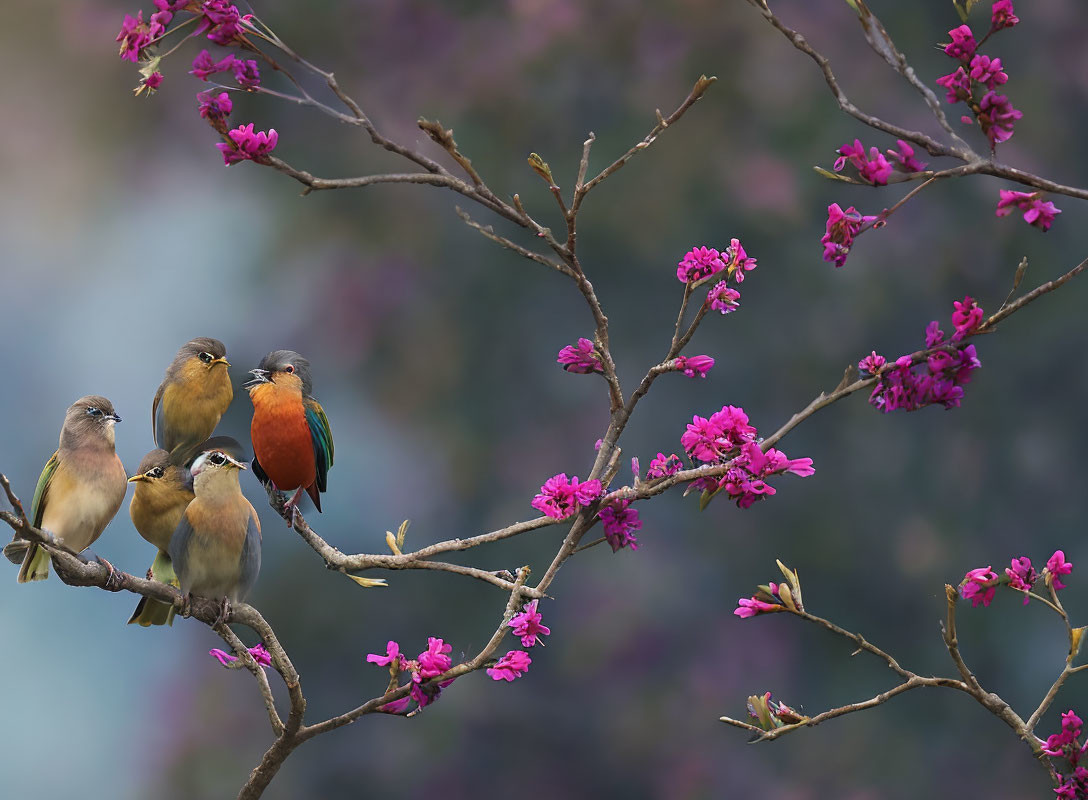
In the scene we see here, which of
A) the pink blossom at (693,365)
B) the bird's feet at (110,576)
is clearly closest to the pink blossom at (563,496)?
the pink blossom at (693,365)

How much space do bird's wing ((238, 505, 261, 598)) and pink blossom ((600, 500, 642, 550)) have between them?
45 cm

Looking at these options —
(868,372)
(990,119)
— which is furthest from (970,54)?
(868,372)

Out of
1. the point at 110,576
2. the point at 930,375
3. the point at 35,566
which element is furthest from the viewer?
the point at 930,375

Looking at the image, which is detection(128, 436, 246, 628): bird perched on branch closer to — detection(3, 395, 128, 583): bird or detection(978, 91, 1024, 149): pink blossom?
detection(3, 395, 128, 583): bird

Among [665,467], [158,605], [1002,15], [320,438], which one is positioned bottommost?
[158,605]

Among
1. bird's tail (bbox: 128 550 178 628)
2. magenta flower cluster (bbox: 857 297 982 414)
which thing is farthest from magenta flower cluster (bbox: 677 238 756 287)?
bird's tail (bbox: 128 550 178 628)

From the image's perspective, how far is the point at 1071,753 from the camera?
1.48 m

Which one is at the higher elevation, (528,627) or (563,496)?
(563,496)

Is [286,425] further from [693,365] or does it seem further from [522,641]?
[693,365]

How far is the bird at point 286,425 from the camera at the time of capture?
1432 millimetres

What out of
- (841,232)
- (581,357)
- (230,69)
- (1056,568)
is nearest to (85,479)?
(230,69)

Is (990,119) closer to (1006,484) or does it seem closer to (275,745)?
(275,745)

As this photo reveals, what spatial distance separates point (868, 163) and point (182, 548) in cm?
94

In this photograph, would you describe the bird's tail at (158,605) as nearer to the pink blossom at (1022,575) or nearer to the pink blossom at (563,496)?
the pink blossom at (563,496)
